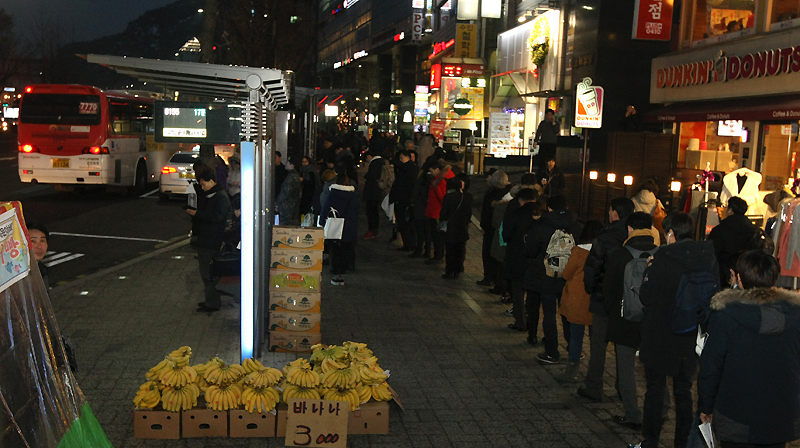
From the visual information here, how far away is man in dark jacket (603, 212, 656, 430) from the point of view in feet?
19.5

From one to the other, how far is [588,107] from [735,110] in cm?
318

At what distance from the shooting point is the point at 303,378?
5.75 meters

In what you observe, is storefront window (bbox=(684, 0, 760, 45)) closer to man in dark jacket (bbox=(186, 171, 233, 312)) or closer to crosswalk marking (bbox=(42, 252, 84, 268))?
man in dark jacket (bbox=(186, 171, 233, 312))

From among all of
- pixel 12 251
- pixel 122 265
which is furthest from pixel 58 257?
pixel 12 251

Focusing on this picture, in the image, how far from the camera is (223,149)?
2180 centimetres

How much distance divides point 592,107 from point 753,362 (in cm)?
1430

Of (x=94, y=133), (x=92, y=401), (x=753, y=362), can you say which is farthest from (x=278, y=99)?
(x=94, y=133)

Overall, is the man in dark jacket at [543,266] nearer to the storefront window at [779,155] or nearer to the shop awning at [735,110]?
the shop awning at [735,110]

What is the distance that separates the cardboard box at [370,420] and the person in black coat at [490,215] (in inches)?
229

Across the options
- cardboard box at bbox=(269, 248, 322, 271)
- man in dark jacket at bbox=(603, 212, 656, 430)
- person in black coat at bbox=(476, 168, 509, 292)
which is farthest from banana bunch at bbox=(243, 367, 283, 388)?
person in black coat at bbox=(476, 168, 509, 292)

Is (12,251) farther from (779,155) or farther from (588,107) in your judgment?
(588,107)

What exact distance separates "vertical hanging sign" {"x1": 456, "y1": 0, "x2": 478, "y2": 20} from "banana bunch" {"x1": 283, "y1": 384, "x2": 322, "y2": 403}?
3532 centimetres

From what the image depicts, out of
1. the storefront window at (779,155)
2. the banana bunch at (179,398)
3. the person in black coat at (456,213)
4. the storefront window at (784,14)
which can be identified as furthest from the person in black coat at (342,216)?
the storefront window at (784,14)

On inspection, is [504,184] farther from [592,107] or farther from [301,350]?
[592,107]
